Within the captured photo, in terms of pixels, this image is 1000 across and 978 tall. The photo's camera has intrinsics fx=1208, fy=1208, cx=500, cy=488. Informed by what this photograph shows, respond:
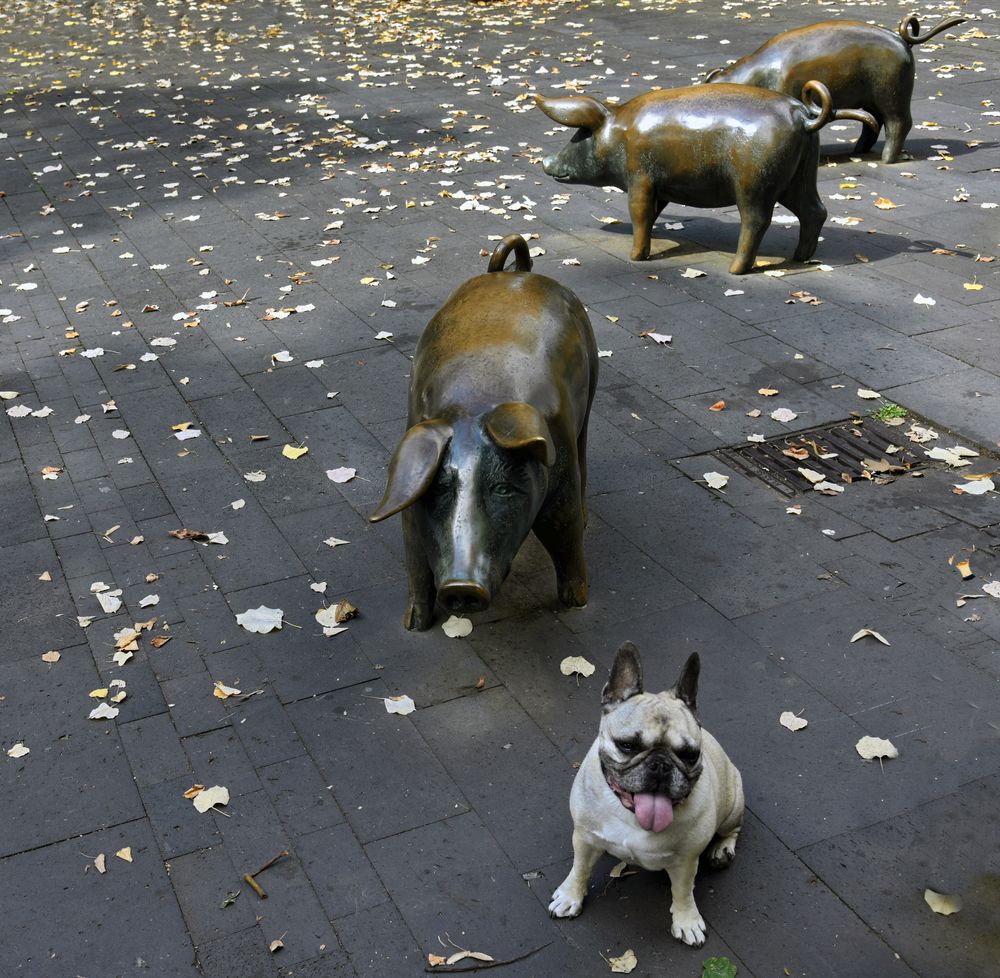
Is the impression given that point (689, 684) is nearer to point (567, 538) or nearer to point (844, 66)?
point (567, 538)

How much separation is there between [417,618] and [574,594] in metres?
0.73

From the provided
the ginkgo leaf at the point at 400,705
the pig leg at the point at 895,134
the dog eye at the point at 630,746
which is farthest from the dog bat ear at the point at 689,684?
the pig leg at the point at 895,134

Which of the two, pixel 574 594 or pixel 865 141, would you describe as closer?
pixel 574 594

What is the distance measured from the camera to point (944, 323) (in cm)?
849

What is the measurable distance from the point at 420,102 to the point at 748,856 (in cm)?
1273

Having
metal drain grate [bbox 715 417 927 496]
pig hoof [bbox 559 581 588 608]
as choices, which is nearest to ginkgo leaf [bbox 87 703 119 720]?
pig hoof [bbox 559 581 588 608]

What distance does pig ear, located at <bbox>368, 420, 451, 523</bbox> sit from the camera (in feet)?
15.3

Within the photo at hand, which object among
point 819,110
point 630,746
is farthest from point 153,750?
point 819,110

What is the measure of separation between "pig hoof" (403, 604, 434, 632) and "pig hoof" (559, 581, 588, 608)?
616 millimetres

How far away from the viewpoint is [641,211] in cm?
960

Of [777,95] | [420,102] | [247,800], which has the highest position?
[777,95]

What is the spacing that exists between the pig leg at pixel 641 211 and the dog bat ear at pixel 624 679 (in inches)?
254

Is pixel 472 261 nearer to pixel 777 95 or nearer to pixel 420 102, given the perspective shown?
pixel 777 95

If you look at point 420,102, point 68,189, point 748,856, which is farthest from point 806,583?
point 420,102
